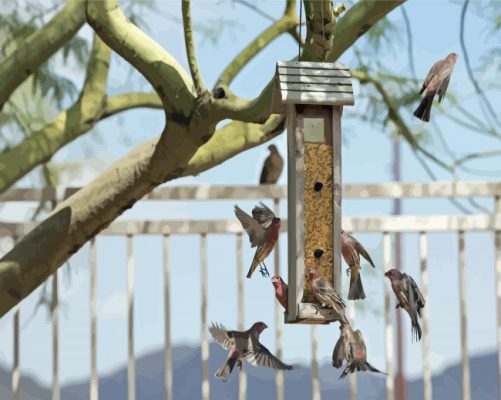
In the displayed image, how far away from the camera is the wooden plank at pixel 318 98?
387cm

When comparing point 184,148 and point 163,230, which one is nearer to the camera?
point 184,148

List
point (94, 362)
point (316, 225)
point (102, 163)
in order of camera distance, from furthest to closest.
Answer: point (102, 163)
point (94, 362)
point (316, 225)

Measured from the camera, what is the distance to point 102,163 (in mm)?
7027

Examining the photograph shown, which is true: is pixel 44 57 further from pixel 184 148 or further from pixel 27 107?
pixel 184 148

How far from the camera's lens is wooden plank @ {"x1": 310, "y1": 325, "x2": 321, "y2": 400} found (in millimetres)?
5734

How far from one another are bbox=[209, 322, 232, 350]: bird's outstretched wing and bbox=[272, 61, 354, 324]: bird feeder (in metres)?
0.42

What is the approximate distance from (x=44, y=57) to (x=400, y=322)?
7.68 ft

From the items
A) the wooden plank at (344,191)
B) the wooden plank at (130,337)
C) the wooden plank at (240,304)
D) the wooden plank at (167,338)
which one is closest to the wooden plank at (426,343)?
the wooden plank at (344,191)

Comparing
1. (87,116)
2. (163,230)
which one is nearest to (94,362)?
(163,230)

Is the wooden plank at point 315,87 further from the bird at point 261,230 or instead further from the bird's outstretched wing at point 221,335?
the bird's outstretched wing at point 221,335

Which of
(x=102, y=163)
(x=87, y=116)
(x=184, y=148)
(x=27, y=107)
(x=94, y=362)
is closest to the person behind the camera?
(x=184, y=148)

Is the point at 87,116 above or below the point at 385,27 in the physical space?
below

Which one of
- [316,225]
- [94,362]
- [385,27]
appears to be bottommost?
[94,362]

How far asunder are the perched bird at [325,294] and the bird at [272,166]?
9.73ft
